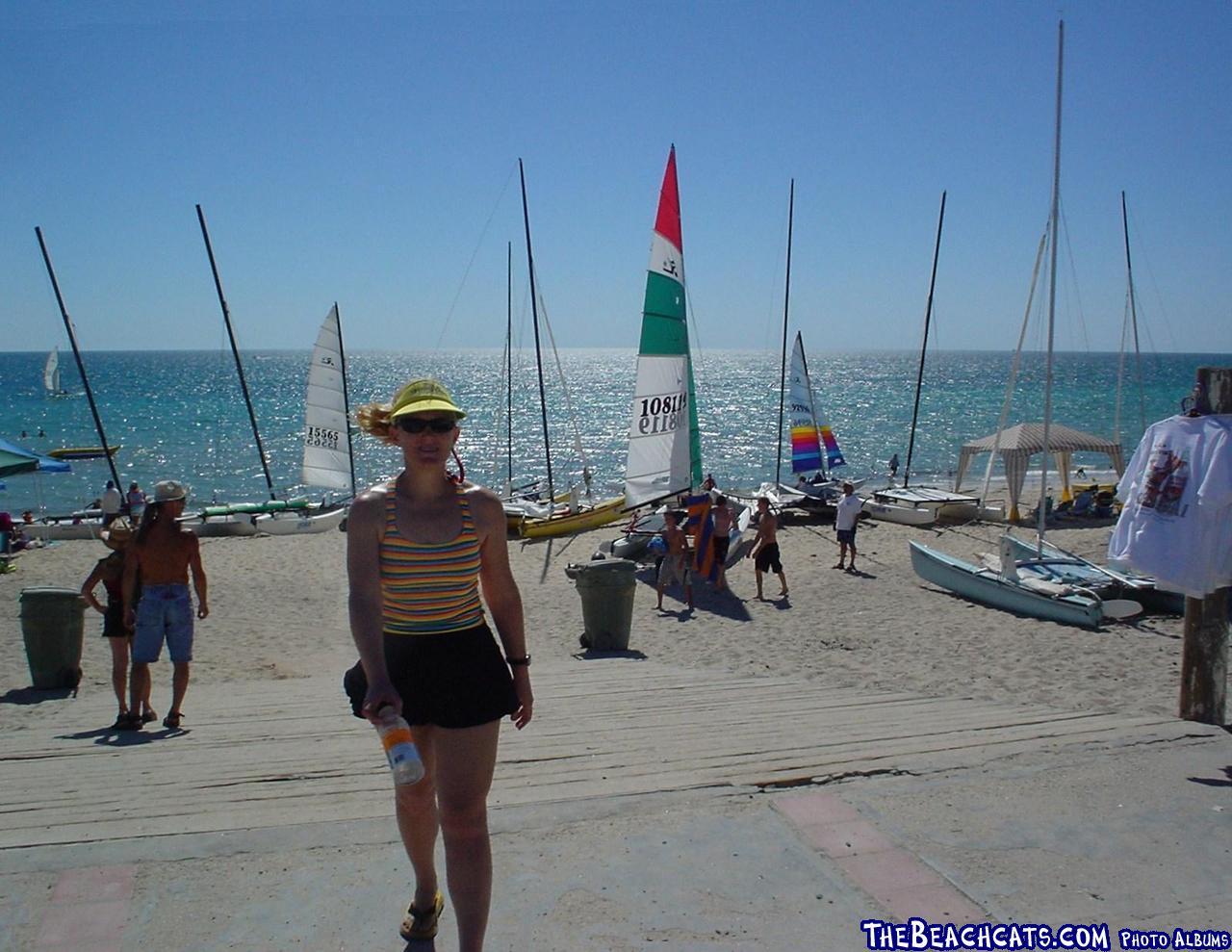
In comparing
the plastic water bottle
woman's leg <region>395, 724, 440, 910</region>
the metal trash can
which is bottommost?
the metal trash can

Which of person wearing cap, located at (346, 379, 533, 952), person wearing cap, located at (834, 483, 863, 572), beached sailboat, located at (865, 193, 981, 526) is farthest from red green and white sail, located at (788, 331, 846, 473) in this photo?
person wearing cap, located at (346, 379, 533, 952)

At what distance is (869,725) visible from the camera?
17.3 ft

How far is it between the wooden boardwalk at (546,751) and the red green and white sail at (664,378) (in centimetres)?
1062

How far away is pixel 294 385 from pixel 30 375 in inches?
1753

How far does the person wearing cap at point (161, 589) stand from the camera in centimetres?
600

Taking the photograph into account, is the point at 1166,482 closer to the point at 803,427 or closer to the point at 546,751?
the point at 546,751

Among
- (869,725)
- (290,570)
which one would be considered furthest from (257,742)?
(290,570)

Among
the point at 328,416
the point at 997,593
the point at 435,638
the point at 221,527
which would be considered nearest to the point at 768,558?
the point at 997,593

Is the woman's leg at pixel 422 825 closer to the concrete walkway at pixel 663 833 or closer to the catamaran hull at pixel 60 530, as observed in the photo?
the concrete walkway at pixel 663 833

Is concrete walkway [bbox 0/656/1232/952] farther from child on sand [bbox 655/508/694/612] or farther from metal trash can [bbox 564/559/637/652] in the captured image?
child on sand [bbox 655/508/694/612]

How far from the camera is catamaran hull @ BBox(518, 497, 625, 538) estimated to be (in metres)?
23.3

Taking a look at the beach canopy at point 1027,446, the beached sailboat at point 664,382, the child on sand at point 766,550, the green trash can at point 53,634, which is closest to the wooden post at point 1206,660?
the green trash can at point 53,634

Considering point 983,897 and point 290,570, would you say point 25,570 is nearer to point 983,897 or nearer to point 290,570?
point 290,570

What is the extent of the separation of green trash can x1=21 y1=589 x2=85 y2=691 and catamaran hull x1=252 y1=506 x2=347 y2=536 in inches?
710
